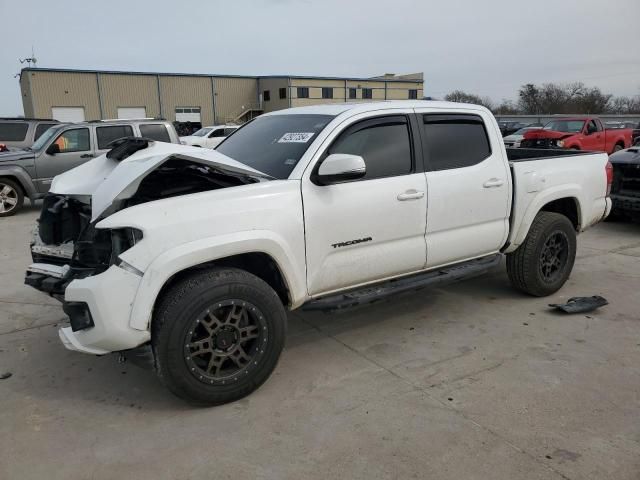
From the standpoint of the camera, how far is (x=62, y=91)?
141ft

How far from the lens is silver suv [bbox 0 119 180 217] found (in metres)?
10.1

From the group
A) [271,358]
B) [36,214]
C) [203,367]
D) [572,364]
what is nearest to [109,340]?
[203,367]

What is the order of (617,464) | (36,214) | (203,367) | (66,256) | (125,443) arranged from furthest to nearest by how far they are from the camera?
(36,214) → (66,256) → (203,367) → (125,443) → (617,464)

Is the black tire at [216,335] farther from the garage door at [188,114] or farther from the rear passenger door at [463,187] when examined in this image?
the garage door at [188,114]

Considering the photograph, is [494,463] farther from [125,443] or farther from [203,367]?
[125,443]

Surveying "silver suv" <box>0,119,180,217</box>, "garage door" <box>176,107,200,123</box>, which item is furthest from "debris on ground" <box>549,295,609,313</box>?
"garage door" <box>176,107,200,123</box>

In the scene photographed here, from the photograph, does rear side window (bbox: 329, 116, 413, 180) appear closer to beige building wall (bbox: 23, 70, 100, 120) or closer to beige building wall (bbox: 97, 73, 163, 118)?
beige building wall (bbox: 23, 70, 100, 120)

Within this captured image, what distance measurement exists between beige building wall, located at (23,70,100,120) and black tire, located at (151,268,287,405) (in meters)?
45.2

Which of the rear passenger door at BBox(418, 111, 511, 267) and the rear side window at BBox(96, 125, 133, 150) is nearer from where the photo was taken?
the rear passenger door at BBox(418, 111, 511, 267)

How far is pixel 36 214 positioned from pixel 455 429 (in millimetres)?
10150

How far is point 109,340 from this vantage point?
9.53 ft

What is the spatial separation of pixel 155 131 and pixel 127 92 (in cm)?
3894

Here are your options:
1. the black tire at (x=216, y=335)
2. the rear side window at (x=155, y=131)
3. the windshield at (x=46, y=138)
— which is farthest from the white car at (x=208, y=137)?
the black tire at (x=216, y=335)

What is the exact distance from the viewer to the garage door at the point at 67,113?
141ft
